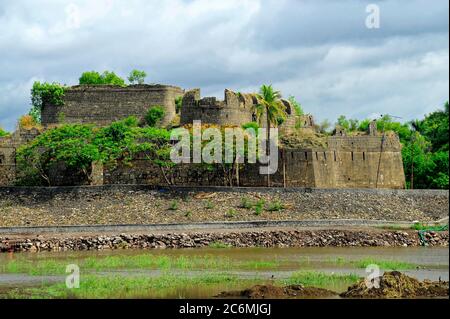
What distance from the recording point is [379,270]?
3984 centimetres

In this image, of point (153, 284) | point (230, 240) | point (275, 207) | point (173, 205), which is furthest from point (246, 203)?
point (153, 284)

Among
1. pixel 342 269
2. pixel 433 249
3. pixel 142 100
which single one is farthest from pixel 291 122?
pixel 342 269

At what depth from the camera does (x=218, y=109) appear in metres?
72.9

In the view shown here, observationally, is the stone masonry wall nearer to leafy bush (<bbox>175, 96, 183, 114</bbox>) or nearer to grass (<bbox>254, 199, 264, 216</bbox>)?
grass (<bbox>254, 199, 264, 216</bbox>)

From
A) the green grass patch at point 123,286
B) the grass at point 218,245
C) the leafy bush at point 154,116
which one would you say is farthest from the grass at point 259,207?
the green grass patch at point 123,286

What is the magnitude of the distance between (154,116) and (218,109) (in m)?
5.51

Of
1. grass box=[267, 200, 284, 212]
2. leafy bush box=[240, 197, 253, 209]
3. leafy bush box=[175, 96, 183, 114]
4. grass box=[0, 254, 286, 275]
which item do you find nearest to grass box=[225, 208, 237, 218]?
leafy bush box=[240, 197, 253, 209]

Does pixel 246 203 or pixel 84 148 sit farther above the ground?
pixel 84 148

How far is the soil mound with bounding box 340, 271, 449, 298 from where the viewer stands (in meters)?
32.7

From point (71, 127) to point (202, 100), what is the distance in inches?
366

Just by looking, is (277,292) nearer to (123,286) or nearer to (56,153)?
(123,286)

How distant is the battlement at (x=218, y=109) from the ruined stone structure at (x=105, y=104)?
4300 mm

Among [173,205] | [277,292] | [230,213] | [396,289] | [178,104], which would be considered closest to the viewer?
[396,289]
